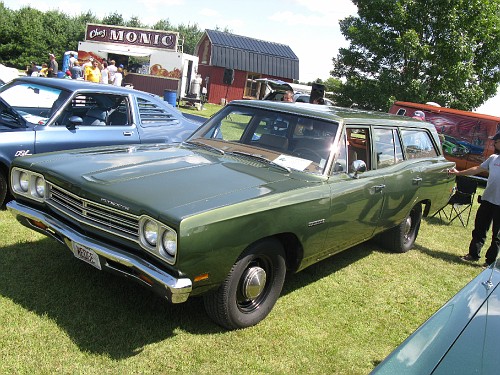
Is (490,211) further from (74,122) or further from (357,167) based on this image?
(74,122)

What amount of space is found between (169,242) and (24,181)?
1664 mm

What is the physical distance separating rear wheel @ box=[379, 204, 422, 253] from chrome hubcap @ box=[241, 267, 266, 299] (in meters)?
2.78

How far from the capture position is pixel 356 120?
14.6ft

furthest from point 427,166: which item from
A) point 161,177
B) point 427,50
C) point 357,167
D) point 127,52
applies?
point 127,52

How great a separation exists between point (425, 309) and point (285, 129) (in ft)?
7.03

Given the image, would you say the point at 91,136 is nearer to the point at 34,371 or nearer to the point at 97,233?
the point at 97,233

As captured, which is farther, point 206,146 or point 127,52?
point 127,52

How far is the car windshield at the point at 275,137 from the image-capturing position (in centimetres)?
411

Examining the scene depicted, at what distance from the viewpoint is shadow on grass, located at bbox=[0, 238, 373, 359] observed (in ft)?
10.3

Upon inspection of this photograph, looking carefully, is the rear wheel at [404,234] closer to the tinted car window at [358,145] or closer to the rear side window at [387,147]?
the rear side window at [387,147]

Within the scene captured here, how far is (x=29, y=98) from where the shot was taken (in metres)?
6.18

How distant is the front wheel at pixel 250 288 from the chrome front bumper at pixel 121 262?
424 millimetres

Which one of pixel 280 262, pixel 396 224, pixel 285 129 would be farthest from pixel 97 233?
pixel 396 224

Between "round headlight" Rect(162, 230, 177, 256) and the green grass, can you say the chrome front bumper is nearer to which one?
"round headlight" Rect(162, 230, 177, 256)
